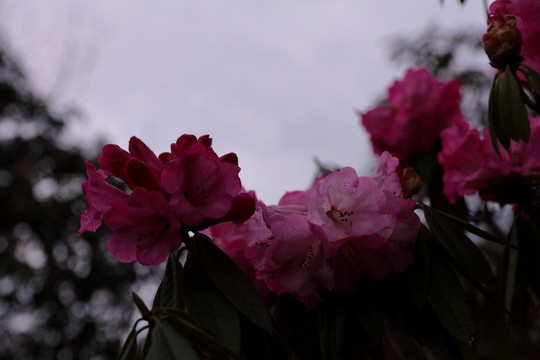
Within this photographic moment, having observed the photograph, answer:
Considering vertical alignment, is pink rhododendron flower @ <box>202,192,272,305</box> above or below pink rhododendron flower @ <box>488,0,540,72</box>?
below

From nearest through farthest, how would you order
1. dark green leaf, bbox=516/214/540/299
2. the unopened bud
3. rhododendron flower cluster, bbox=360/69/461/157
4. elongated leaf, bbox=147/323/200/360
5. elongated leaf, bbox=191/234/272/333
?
elongated leaf, bbox=147/323/200/360 < elongated leaf, bbox=191/234/272/333 < the unopened bud < dark green leaf, bbox=516/214/540/299 < rhododendron flower cluster, bbox=360/69/461/157

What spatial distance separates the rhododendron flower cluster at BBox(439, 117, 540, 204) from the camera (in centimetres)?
97

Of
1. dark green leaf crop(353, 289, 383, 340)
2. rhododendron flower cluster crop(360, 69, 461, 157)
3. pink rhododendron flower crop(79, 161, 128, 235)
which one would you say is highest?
pink rhododendron flower crop(79, 161, 128, 235)

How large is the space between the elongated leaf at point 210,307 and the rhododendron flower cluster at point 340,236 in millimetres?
132

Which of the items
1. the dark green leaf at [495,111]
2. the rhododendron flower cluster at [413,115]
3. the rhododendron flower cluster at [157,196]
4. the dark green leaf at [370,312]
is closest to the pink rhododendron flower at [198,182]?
the rhododendron flower cluster at [157,196]

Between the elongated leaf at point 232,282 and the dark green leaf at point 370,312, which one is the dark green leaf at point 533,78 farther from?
the elongated leaf at point 232,282

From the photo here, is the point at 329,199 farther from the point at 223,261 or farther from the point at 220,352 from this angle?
the point at 220,352

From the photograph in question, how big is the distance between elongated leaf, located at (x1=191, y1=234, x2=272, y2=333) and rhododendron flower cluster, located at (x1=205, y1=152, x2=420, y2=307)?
11cm

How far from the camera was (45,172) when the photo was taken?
20.0 ft

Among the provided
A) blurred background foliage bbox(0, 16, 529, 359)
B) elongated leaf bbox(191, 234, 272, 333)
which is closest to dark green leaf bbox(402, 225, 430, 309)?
elongated leaf bbox(191, 234, 272, 333)

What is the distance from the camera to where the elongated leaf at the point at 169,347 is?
46 centimetres

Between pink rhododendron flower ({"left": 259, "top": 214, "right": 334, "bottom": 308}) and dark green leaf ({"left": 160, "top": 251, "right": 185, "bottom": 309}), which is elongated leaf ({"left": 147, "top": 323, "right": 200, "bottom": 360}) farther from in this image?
pink rhododendron flower ({"left": 259, "top": 214, "right": 334, "bottom": 308})

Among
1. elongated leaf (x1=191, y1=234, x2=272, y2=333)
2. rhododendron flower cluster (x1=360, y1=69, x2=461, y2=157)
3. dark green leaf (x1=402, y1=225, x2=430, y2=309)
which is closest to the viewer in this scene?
elongated leaf (x1=191, y1=234, x2=272, y2=333)

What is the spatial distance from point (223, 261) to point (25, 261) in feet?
19.2
